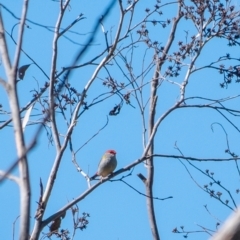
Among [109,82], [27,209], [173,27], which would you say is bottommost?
[27,209]

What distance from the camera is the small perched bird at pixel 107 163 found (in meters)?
6.80

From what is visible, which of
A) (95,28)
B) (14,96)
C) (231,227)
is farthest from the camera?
(14,96)

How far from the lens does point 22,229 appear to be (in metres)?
2.34

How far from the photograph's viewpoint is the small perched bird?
680 centimetres

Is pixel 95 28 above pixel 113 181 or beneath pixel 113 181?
beneath

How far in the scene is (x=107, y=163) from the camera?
7.23 m

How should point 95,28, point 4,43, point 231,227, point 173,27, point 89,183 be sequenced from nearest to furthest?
point 231,227, point 95,28, point 4,43, point 89,183, point 173,27

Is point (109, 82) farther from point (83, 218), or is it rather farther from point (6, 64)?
point (6, 64)

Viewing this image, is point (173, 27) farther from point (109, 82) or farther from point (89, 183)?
point (89, 183)

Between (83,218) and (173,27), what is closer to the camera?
(83,218)

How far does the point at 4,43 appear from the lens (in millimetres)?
2760

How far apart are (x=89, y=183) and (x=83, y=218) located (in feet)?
1.62

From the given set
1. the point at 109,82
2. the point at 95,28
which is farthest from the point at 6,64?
the point at 109,82

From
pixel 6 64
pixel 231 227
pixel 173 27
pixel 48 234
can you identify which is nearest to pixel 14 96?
pixel 6 64
